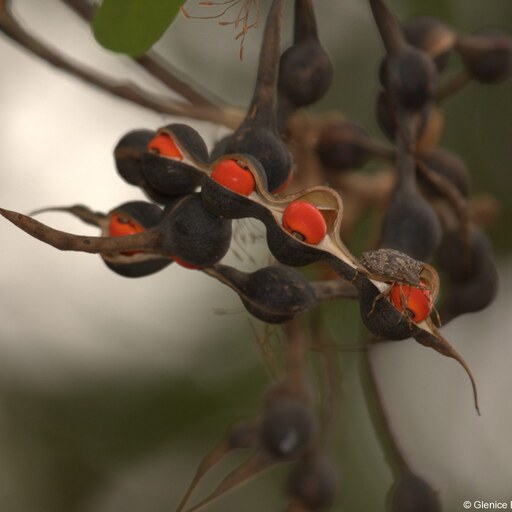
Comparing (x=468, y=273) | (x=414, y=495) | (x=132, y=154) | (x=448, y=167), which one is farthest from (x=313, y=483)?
(x=132, y=154)

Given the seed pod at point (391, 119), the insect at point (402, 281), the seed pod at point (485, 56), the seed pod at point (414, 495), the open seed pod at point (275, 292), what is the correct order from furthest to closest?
the seed pod at point (485, 56), the seed pod at point (414, 495), the seed pod at point (391, 119), the open seed pod at point (275, 292), the insect at point (402, 281)

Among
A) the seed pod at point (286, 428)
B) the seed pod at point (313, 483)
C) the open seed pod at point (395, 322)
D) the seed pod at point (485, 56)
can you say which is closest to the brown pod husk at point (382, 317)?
the open seed pod at point (395, 322)

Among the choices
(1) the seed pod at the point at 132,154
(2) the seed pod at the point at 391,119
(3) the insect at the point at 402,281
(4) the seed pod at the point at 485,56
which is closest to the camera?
(3) the insect at the point at 402,281

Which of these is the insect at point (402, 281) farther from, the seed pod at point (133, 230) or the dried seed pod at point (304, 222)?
the seed pod at point (133, 230)

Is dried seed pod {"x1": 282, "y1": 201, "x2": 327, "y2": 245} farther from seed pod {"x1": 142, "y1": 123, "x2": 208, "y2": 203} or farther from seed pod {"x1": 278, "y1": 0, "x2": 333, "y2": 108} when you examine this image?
seed pod {"x1": 278, "y1": 0, "x2": 333, "y2": 108}

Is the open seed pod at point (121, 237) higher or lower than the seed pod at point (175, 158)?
lower

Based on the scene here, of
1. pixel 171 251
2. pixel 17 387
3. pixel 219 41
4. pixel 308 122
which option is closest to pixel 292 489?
pixel 308 122

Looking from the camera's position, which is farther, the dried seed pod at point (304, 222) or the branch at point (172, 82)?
the branch at point (172, 82)
